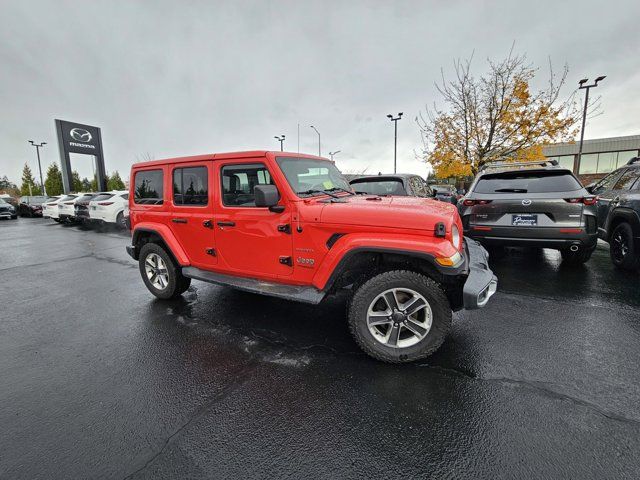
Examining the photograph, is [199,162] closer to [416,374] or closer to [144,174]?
[144,174]

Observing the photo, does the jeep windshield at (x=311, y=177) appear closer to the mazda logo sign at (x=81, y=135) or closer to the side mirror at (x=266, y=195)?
the side mirror at (x=266, y=195)

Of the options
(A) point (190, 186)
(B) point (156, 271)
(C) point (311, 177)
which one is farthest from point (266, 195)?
(B) point (156, 271)

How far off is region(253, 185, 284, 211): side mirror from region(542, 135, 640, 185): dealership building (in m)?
38.4

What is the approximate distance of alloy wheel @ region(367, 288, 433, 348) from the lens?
2832mm

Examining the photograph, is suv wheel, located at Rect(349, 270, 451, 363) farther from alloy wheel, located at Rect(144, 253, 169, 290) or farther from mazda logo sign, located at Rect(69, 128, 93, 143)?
mazda logo sign, located at Rect(69, 128, 93, 143)

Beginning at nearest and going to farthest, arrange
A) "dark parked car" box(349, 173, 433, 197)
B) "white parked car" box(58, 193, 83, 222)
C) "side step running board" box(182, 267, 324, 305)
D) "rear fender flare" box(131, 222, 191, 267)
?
"side step running board" box(182, 267, 324, 305)
"rear fender flare" box(131, 222, 191, 267)
"dark parked car" box(349, 173, 433, 197)
"white parked car" box(58, 193, 83, 222)

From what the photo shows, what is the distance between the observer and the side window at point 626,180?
18.4 ft

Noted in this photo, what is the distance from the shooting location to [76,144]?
25.0 metres

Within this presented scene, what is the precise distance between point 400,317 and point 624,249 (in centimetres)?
515

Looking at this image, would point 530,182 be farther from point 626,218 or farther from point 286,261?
point 286,261

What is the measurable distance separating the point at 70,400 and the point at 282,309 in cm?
229

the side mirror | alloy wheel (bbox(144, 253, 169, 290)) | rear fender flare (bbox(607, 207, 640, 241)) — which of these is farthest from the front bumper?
alloy wheel (bbox(144, 253, 169, 290))

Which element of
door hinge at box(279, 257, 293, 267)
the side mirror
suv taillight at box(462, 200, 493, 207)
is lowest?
door hinge at box(279, 257, 293, 267)

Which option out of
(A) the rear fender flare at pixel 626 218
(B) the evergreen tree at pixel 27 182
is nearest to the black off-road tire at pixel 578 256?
(A) the rear fender flare at pixel 626 218
